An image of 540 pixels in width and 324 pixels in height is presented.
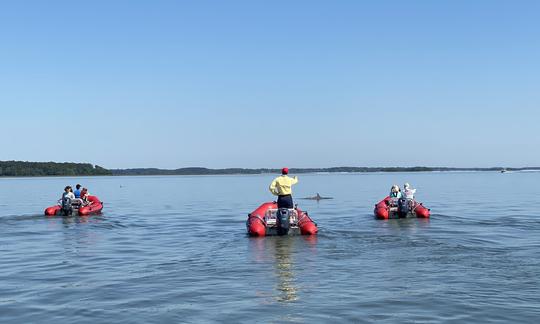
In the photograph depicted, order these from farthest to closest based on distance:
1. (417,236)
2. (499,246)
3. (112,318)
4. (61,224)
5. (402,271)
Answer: (61,224) < (417,236) < (499,246) < (402,271) < (112,318)

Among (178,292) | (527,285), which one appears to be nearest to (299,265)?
(178,292)

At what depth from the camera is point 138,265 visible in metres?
15.5

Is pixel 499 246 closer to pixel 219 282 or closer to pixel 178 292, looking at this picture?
pixel 219 282

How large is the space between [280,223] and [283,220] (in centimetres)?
17

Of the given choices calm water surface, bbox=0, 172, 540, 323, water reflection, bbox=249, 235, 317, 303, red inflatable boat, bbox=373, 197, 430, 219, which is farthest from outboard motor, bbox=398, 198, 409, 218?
water reflection, bbox=249, 235, 317, 303

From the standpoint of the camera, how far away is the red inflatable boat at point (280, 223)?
2081 cm

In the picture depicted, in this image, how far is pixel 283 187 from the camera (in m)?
20.6

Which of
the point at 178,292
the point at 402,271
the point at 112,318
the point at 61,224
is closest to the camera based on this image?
the point at 112,318

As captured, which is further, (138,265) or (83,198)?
(83,198)

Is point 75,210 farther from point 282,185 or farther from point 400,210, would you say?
point 400,210

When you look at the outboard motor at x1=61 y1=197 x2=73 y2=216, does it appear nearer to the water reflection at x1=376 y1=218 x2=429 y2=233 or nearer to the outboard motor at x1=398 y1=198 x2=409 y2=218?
the water reflection at x1=376 y1=218 x2=429 y2=233

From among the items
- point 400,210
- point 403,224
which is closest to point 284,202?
point 403,224

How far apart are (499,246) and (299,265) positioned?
704 centimetres

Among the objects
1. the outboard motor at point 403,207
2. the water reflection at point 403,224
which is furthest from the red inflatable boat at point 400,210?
the water reflection at point 403,224
